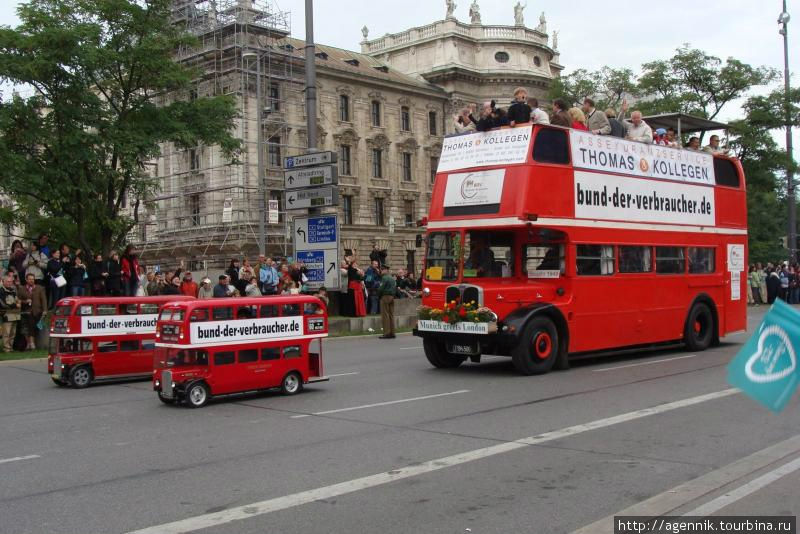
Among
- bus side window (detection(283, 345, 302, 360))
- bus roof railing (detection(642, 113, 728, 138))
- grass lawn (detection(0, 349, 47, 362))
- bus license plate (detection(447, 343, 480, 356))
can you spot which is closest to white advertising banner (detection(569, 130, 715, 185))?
bus roof railing (detection(642, 113, 728, 138))

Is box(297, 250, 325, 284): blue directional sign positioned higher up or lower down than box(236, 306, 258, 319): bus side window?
higher up

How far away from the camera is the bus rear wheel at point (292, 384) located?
489 inches

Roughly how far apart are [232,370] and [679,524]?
24.4ft

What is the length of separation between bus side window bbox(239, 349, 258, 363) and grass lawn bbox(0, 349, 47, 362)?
8.39 meters

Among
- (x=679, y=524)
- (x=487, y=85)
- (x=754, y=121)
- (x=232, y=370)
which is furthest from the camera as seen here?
(x=487, y=85)

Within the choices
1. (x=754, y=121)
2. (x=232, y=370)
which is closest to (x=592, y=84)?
(x=754, y=121)

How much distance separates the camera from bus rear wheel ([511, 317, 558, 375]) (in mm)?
13727

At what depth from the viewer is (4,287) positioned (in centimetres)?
1847

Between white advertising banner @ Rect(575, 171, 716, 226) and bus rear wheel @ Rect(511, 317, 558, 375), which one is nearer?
bus rear wheel @ Rect(511, 317, 558, 375)

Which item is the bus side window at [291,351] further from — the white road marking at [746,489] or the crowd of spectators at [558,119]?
the white road marking at [746,489]

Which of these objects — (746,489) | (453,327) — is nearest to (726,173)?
(453,327)

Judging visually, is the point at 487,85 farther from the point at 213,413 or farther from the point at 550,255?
the point at 213,413

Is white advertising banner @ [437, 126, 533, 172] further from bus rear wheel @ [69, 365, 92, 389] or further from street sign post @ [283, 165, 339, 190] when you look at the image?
street sign post @ [283, 165, 339, 190]

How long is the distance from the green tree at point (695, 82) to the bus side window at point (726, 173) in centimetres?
3199
